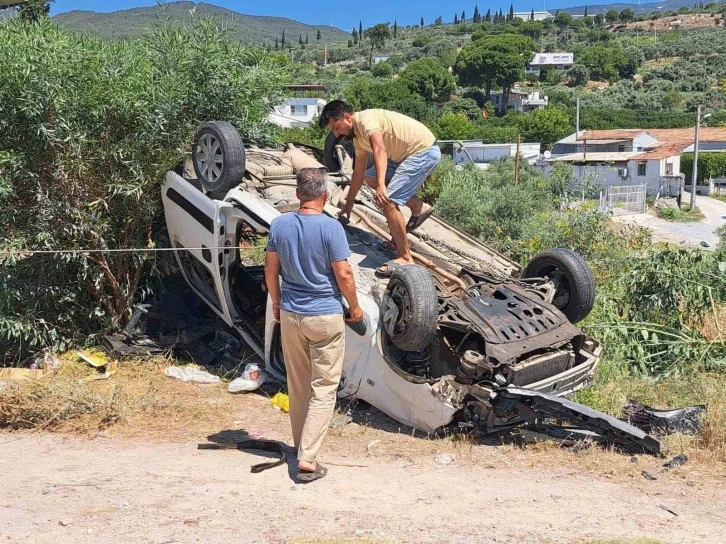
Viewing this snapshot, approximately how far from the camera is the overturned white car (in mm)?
5000

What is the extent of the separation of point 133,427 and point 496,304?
276 centimetres

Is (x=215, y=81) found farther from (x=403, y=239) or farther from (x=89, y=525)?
(x=89, y=525)

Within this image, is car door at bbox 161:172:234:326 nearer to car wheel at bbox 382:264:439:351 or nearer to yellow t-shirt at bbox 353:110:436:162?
yellow t-shirt at bbox 353:110:436:162

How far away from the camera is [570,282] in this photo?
6.01m

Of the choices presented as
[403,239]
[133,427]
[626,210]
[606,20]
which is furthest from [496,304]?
[606,20]

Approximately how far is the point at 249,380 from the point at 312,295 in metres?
2.31

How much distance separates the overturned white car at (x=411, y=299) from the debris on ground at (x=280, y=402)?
20cm

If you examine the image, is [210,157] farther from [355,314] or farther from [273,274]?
[355,314]

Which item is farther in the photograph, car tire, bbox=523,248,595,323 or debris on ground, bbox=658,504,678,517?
car tire, bbox=523,248,595,323

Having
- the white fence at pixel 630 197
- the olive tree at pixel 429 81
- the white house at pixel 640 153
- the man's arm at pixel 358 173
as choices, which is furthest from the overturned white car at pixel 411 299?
the olive tree at pixel 429 81

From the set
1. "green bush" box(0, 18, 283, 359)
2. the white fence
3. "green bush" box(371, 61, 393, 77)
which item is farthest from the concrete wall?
"green bush" box(371, 61, 393, 77)

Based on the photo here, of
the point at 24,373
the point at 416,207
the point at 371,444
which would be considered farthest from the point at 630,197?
the point at 371,444

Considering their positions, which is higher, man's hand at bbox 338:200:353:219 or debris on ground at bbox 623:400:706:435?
man's hand at bbox 338:200:353:219

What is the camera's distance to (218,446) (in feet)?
16.4
